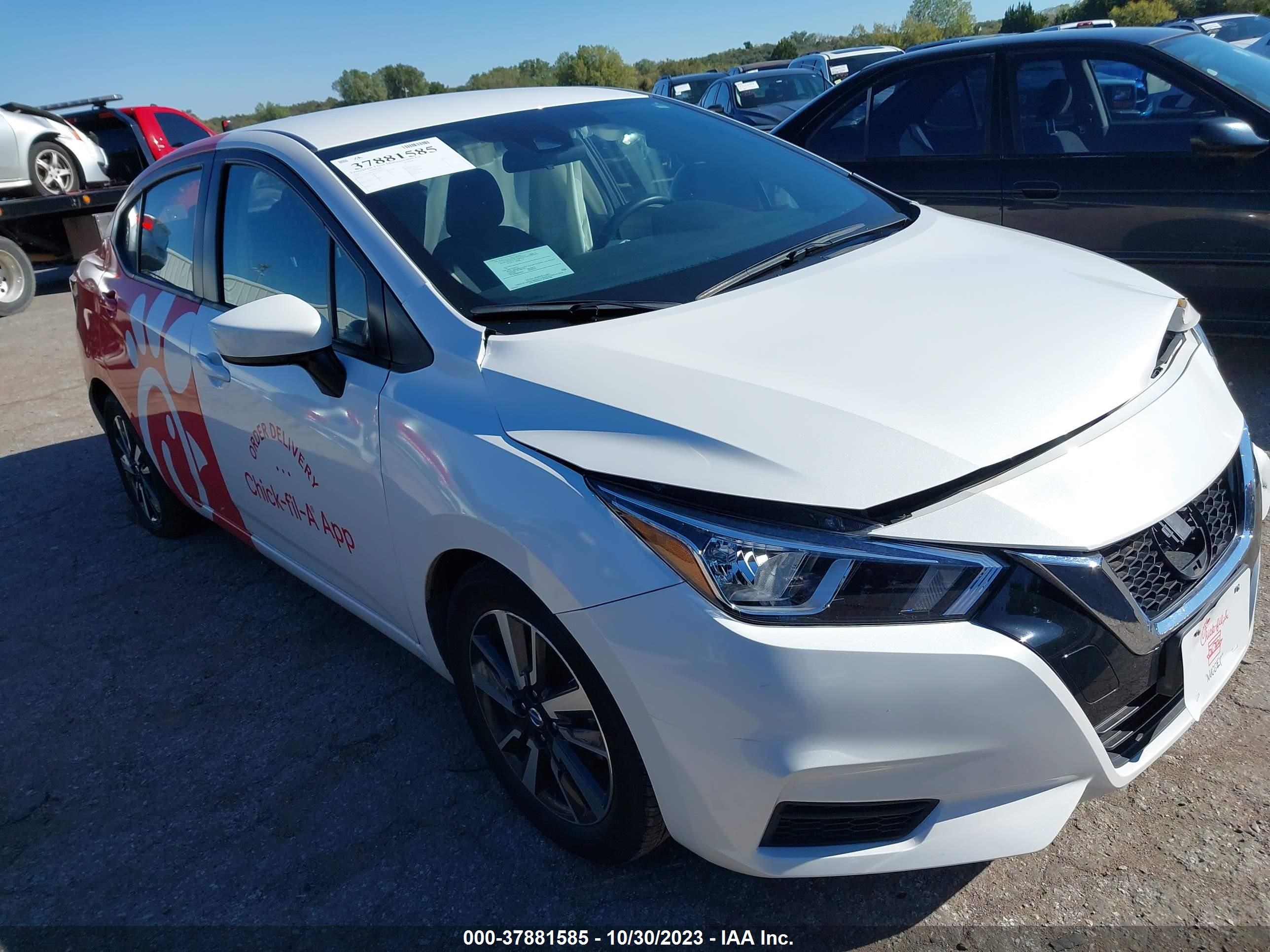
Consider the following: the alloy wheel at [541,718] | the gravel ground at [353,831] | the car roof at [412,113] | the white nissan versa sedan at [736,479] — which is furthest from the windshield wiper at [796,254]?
the gravel ground at [353,831]

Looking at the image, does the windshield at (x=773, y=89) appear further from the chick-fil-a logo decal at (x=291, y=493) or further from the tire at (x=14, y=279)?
the chick-fil-a logo decal at (x=291, y=493)

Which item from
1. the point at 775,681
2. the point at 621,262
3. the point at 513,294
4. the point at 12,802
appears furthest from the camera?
the point at 12,802

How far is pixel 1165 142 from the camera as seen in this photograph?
4445mm

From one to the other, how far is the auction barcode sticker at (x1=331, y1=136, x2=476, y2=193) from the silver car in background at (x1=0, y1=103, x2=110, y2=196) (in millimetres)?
9605

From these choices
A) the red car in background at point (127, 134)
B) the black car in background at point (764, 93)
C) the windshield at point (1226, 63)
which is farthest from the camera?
the black car in background at point (764, 93)

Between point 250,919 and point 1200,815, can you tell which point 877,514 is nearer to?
point 1200,815

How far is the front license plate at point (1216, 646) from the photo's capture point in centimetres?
185

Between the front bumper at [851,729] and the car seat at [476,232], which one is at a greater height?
the car seat at [476,232]

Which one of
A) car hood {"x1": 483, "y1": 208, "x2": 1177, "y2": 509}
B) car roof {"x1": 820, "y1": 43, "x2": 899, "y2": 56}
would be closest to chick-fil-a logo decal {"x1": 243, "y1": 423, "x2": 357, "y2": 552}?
car hood {"x1": 483, "y1": 208, "x2": 1177, "y2": 509}

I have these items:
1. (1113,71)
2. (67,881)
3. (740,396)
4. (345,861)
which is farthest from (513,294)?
(1113,71)

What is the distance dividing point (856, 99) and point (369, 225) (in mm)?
3722

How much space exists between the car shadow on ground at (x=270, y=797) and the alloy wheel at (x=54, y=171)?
27.3 ft

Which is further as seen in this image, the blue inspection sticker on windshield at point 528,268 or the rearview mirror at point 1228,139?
the rearview mirror at point 1228,139

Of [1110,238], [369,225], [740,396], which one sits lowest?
[1110,238]
